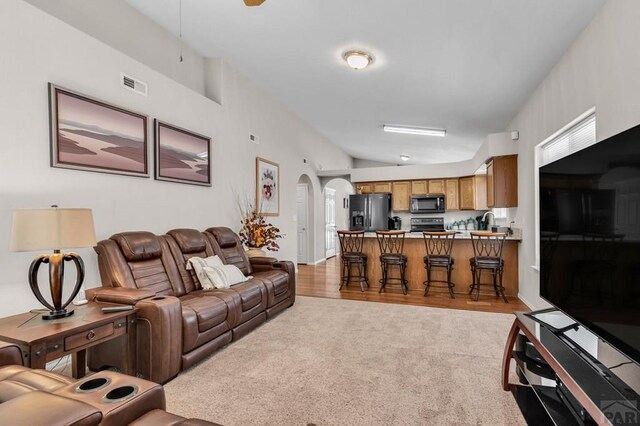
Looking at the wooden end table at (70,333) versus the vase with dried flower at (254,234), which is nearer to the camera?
the wooden end table at (70,333)

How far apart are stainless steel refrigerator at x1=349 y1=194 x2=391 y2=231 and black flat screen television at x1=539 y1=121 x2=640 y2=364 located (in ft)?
18.6

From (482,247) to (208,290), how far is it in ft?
13.3

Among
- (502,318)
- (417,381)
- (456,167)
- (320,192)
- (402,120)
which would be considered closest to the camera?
(417,381)

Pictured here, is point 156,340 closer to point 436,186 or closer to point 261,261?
point 261,261

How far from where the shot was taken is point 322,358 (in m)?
2.74

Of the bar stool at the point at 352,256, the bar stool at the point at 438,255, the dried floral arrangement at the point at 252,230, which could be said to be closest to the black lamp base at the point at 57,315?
the dried floral arrangement at the point at 252,230

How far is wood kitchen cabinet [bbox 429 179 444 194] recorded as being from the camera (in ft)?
25.0

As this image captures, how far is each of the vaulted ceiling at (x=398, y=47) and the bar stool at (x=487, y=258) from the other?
77.0 inches

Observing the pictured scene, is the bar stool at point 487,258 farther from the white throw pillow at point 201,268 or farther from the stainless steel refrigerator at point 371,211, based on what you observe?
the white throw pillow at point 201,268

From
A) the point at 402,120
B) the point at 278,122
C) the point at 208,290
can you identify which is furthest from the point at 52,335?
the point at 402,120

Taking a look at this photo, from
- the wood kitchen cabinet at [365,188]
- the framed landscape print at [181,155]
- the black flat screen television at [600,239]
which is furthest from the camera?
the wood kitchen cabinet at [365,188]

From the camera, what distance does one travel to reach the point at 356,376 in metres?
2.43

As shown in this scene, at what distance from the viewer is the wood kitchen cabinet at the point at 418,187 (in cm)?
776

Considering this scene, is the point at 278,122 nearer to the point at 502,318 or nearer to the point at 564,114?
the point at 564,114
